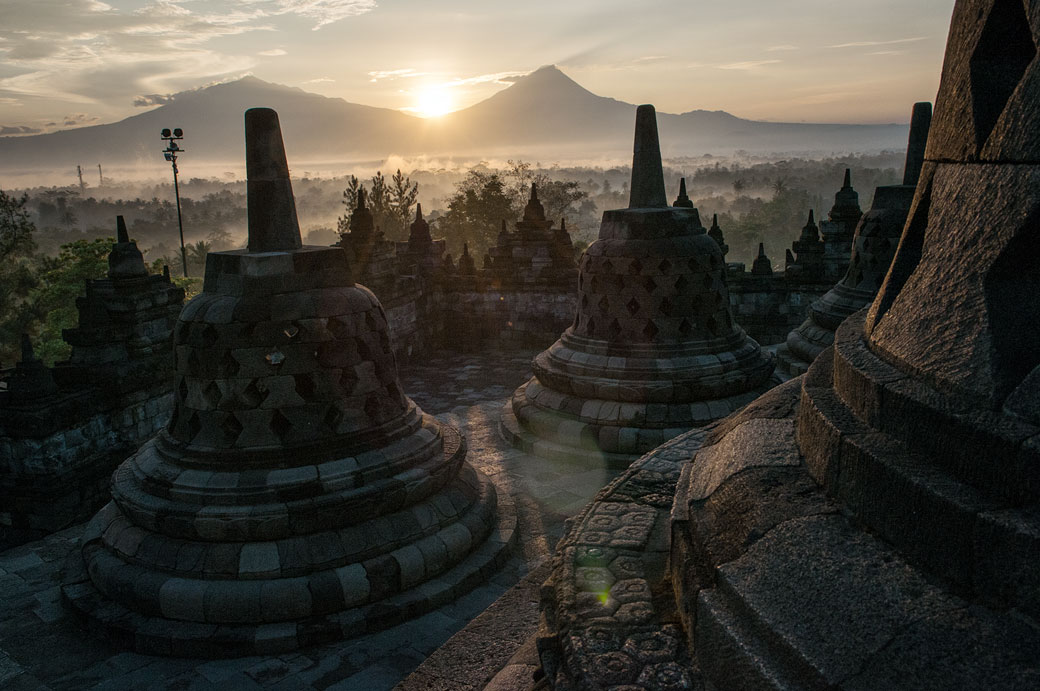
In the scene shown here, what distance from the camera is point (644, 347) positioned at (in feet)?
26.6

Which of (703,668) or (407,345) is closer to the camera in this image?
Result: (703,668)

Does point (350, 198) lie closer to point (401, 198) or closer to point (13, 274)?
point (401, 198)

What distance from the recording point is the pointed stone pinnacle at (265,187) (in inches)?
213

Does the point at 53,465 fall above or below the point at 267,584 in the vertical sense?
below

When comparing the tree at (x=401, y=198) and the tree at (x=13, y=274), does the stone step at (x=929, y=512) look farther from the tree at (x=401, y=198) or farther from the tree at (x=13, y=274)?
the tree at (x=401, y=198)

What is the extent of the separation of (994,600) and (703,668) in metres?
0.86

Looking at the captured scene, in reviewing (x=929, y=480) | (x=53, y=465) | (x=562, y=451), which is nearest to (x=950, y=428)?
(x=929, y=480)

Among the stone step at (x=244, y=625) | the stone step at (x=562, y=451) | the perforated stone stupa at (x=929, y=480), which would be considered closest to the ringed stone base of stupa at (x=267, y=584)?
the stone step at (x=244, y=625)

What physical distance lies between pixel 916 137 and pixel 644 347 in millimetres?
5298

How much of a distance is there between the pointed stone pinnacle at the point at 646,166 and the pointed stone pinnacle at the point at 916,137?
3888mm

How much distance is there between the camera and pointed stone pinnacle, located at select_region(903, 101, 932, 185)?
9.52 metres

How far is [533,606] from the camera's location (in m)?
4.21

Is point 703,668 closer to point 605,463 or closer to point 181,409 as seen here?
point 181,409

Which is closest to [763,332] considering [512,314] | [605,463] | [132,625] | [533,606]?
[512,314]
